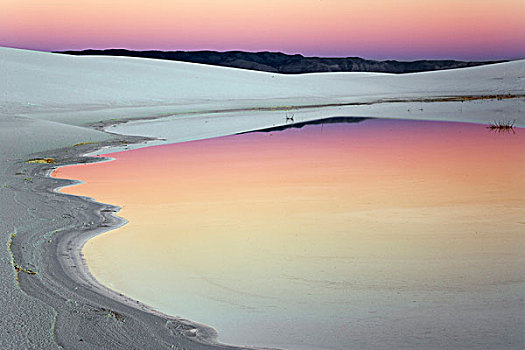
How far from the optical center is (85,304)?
4277 millimetres

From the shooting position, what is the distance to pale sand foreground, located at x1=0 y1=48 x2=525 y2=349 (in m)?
3.94

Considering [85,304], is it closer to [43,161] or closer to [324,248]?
[324,248]

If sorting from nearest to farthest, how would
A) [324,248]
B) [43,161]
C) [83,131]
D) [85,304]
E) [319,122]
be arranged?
1. [85,304]
2. [324,248]
3. [43,161]
4. [83,131]
5. [319,122]

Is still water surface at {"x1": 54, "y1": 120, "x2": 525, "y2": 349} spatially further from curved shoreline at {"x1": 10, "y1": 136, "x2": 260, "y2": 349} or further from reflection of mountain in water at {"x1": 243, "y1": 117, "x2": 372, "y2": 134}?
reflection of mountain in water at {"x1": 243, "y1": 117, "x2": 372, "y2": 134}

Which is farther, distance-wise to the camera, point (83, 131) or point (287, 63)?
point (287, 63)

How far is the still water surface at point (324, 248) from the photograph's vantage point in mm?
4129

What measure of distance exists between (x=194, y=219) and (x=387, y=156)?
6.22m

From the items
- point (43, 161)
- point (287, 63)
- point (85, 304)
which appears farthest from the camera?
point (287, 63)

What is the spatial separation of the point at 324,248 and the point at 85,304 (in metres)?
2.24

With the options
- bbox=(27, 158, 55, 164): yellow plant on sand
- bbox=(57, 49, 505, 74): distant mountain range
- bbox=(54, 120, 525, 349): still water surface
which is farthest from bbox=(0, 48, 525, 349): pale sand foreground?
bbox=(57, 49, 505, 74): distant mountain range

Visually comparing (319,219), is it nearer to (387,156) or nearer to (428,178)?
(428,178)

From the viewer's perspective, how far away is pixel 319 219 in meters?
6.86

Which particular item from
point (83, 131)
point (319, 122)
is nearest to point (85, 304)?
point (83, 131)

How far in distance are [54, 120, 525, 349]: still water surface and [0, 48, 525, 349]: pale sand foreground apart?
37 cm
